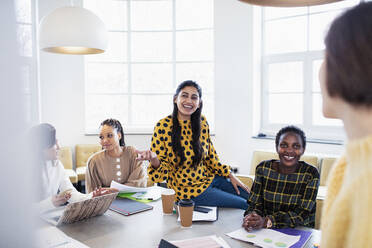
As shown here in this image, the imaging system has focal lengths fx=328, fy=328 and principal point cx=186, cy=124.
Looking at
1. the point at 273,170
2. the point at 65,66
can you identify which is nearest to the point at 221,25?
the point at 65,66

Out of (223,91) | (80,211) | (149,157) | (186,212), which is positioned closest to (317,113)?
(223,91)

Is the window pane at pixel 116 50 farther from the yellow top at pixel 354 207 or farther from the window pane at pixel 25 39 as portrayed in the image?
the window pane at pixel 25 39

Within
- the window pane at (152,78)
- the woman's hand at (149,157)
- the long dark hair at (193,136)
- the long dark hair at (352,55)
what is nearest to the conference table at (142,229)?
the woman's hand at (149,157)

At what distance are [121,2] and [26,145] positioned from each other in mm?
5494

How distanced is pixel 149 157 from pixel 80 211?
0.52m

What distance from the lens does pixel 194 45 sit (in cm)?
529

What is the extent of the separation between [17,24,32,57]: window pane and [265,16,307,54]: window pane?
4.57 m

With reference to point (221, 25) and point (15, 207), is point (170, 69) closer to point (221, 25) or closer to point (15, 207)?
point (221, 25)

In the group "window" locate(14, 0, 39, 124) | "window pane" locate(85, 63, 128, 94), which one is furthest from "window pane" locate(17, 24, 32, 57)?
"window pane" locate(85, 63, 128, 94)

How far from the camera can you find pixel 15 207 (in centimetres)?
31

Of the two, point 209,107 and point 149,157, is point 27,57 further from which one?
point 209,107

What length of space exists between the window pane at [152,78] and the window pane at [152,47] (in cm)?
11

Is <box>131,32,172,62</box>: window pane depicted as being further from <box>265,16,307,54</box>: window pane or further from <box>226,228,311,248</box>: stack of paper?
<box>226,228,311,248</box>: stack of paper

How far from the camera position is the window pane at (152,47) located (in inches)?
212
